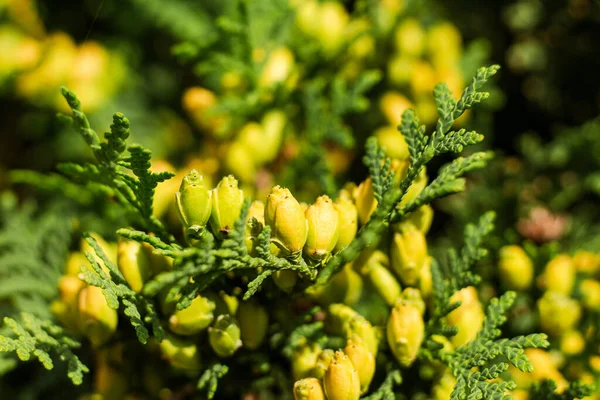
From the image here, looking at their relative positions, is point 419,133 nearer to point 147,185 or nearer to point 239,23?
point 147,185

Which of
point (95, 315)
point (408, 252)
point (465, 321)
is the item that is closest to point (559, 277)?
point (465, 321)

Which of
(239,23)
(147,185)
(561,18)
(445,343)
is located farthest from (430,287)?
(561,18)

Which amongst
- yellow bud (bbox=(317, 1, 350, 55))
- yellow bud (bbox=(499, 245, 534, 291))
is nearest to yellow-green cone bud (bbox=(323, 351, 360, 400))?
yellow bud (bbox=(499, 245, 534, 291))

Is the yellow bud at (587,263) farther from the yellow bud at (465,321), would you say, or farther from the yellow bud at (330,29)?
the yellow bud at (330,29)

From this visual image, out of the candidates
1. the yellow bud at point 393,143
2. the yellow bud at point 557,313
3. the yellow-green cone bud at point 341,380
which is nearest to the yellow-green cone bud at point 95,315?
the yellow-green cone bud at point 341,380

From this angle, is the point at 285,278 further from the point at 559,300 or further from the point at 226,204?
the point at 559,300

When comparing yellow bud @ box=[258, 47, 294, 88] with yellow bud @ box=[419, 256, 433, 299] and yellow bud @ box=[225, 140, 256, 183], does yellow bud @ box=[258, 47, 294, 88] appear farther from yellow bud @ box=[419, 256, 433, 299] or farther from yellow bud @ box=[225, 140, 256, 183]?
yellow bud @ box=[419, 256, 433, 299]
